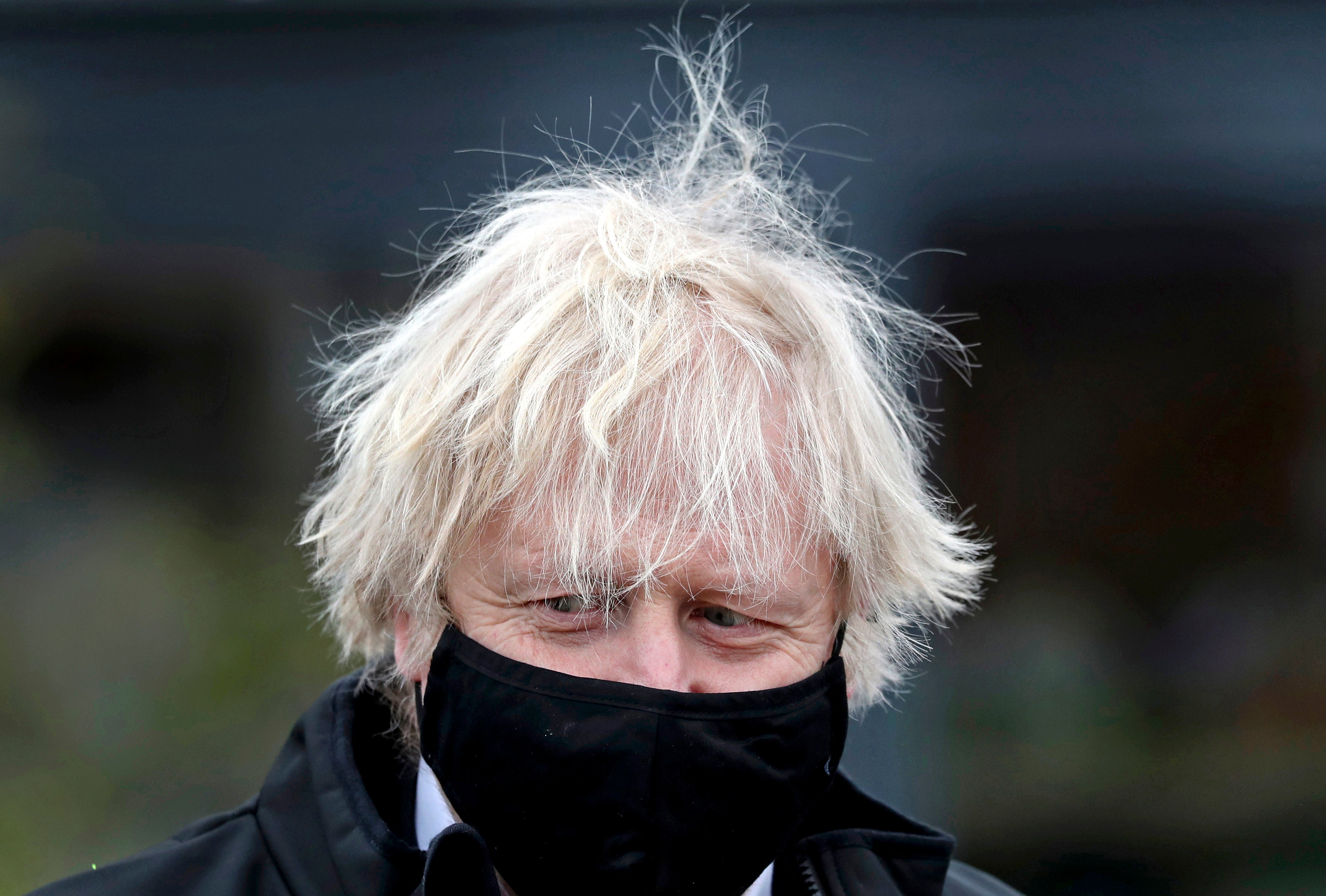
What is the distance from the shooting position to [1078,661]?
3748 mm

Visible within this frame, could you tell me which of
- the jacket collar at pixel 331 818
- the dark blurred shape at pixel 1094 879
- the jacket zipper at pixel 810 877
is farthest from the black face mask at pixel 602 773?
the dark blurred shape at pixel 1094 879

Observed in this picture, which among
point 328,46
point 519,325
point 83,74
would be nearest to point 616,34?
point 328,46

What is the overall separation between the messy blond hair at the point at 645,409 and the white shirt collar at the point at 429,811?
0.19 m

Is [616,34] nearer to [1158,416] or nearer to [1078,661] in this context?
[1158,416]

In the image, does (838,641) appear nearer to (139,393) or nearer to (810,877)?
(810,877)

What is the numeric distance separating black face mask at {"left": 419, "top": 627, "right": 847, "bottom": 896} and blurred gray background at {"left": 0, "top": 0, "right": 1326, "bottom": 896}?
2372 mm

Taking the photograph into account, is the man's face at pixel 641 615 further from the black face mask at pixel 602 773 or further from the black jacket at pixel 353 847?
the black jacket at pixel 353 847

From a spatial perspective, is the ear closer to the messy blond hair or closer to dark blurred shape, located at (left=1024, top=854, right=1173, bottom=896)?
the messy blond hair

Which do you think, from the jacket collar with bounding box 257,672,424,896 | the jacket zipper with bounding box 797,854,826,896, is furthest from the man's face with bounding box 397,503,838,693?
the jacket zipper with bounding box 797,854,826,896

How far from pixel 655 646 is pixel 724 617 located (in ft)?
0.45

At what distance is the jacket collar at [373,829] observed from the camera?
1.37 m

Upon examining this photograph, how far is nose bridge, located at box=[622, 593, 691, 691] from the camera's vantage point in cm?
140

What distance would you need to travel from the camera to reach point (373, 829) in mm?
1381

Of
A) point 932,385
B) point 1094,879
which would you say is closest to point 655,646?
point 932,385
